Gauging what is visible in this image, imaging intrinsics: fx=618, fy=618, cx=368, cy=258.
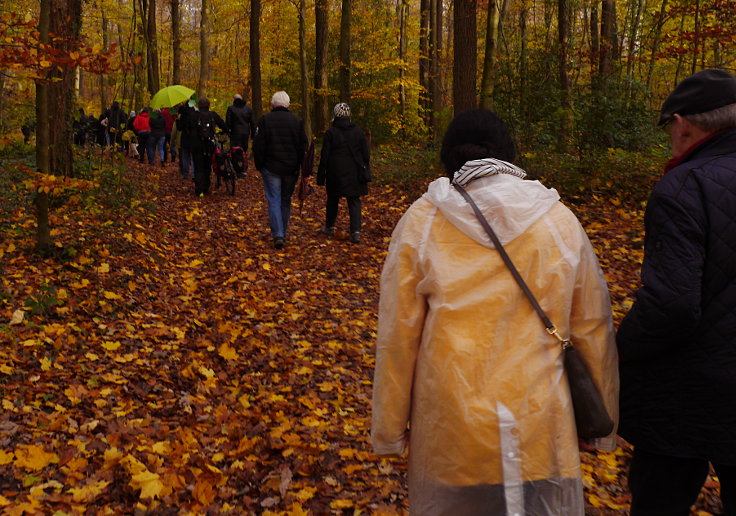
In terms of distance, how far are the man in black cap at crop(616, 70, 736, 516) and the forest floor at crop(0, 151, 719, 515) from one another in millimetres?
1669

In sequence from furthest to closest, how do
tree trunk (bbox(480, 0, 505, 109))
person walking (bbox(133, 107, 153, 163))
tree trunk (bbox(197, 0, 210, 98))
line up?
tree trunk (bbox(197, 0, 210, 98))
person walking (bbox(133, 107, 153, 163))
tree trunk (bbox(480, 0, 505, 109))

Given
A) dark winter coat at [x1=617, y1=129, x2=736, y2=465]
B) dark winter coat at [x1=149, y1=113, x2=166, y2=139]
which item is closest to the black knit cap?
dark winter coat at [x1=617, y1=129, x2=736, y2=465]

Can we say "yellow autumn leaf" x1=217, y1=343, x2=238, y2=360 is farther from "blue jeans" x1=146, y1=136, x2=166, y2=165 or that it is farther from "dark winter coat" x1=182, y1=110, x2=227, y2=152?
"blue jeans" x1=146, y1=136, x2=166, y2=165

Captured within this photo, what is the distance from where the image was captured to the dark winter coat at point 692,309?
204cm

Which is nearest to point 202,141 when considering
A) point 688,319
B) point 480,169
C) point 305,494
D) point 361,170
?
point 361,170

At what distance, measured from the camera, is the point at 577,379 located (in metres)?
2.07

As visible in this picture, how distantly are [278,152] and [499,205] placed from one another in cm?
819

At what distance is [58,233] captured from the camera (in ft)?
27.7

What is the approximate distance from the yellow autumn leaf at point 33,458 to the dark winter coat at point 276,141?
6.43 meters

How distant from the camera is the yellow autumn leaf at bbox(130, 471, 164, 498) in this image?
3750mm

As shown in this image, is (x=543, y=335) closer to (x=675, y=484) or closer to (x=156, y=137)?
(x=675, y=484)

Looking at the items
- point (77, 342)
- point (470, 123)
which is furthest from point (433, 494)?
point (77, 342)

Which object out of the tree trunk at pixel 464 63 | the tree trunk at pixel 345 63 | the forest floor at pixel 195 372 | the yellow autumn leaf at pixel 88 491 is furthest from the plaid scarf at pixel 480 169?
the tree trunk at pixel 345 63

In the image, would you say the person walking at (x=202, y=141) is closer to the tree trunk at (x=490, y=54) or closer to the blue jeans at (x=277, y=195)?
the blue jeans at (x=277, y=195)
